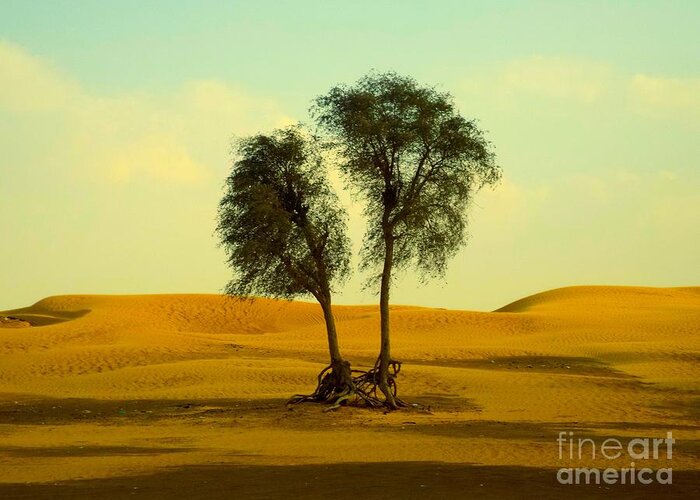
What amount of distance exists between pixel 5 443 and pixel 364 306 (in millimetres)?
68418

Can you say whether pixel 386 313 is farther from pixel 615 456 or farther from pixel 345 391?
pixel 615 456

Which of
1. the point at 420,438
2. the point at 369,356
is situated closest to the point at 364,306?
the point at 369,356

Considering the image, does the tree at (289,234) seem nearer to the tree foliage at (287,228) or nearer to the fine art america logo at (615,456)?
the tree foliage at (287,228)

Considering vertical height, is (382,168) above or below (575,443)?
above

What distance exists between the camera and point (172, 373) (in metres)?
40.8

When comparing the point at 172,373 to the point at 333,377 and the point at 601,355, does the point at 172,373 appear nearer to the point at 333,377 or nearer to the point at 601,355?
the point at 333,377

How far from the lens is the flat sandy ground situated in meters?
15.9

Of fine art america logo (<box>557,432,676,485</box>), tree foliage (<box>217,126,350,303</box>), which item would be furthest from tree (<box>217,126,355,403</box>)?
fine art america logo (<box>557,432,676,485</box>)

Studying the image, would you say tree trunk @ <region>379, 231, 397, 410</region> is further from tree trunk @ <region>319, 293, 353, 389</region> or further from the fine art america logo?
the fine art america logo

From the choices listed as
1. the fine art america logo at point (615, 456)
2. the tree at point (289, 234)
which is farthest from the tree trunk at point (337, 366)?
the fine art america logo at point (615, 456)

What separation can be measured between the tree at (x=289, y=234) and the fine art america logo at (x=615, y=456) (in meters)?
9.26

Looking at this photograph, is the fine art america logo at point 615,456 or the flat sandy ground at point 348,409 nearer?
the fine art america logo at point 615,456

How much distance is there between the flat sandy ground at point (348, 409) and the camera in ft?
52.3

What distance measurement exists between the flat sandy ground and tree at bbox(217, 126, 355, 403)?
302 centimetres
